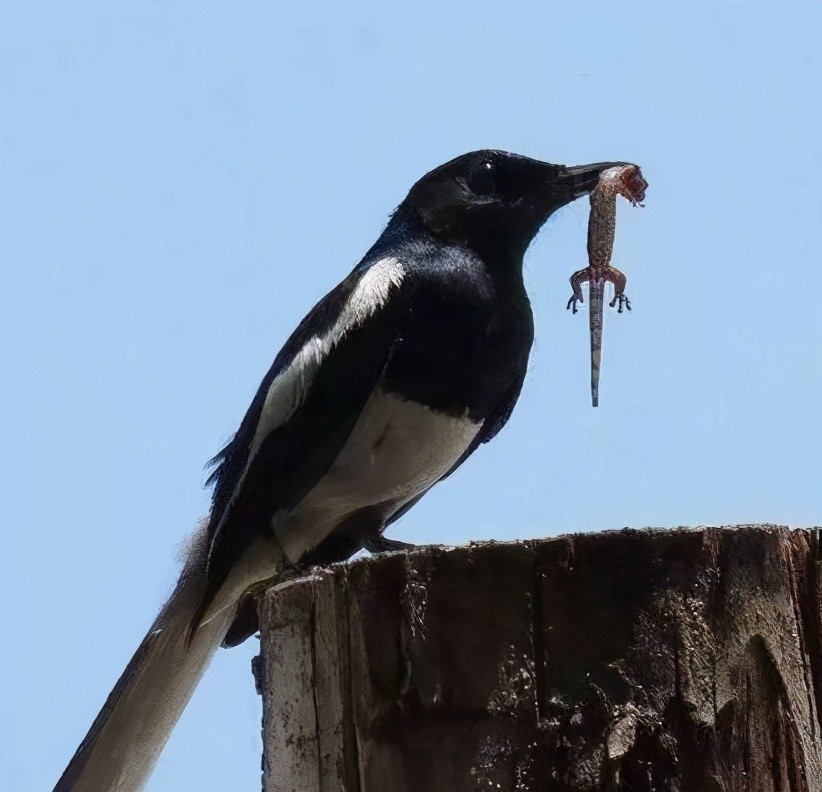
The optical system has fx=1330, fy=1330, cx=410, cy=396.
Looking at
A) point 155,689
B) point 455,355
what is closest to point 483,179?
point 455,355

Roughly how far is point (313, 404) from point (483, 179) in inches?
39.5

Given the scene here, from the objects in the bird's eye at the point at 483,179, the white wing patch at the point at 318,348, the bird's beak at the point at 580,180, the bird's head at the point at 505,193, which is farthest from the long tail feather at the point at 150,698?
the bird's beak at the point at 580,180

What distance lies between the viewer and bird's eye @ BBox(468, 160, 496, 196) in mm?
4473

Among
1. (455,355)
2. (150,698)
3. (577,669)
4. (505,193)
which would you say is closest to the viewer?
(577,669)

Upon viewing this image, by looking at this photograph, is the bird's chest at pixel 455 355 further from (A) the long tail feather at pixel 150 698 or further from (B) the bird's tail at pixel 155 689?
(A) the long tail feather at pixel 150 698

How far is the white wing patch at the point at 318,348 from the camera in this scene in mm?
4090

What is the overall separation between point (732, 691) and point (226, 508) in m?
2.28

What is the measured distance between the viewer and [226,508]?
167 inches

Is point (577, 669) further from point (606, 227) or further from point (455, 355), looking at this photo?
point (606, 227)

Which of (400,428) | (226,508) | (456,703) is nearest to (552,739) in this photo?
(456,703)

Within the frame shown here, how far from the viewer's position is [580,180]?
4477 millimetres

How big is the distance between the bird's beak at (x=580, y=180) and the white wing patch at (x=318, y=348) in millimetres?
670

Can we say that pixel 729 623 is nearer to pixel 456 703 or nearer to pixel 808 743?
pixel 808 743

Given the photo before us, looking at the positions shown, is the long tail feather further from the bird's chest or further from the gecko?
the gecko
